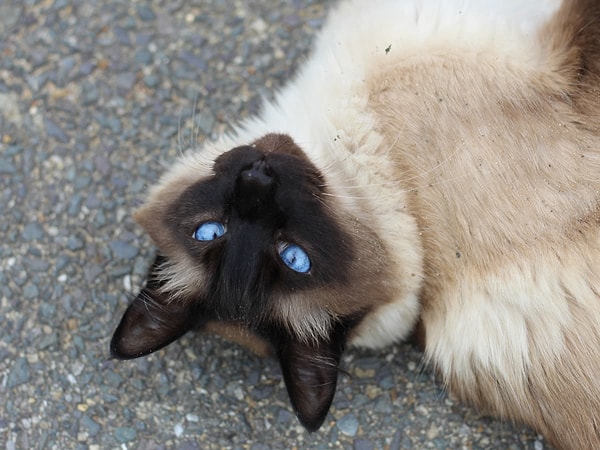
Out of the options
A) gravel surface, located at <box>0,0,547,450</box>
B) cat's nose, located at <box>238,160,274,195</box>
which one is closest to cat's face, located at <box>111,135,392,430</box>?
cat's nose, located at <box>238,160,274,195</box>

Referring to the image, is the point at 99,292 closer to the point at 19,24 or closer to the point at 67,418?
the point at 67,418

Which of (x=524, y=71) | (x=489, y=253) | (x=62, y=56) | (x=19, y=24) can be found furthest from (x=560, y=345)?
(x=19, y=24)

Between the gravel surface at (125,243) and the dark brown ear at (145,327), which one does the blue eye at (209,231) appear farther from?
the gravel surface at (125,243)

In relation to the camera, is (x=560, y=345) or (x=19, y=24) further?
(x=19, y=24)

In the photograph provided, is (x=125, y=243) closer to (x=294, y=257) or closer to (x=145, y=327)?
(x=145, y=327)

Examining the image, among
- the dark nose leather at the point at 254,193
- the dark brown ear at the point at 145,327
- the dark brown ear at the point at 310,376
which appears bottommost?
the dark brown ear at the point at 310,376

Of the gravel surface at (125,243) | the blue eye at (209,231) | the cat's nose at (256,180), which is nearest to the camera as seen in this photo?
the cat's nose at (256,180)

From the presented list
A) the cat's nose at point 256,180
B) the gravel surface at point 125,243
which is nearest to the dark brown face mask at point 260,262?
the cat's nose at point 256,180
